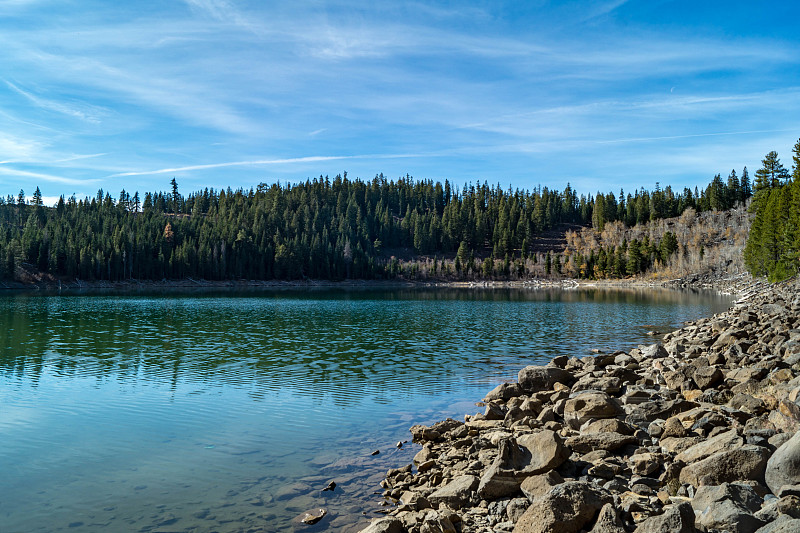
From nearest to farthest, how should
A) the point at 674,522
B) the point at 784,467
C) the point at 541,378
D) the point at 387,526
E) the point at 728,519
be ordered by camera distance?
the point at 674,522 < the point at 728,519 < the point at 784,467 < the point at 387,526 < the point at 541,378

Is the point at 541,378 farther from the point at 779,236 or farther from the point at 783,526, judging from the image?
the point at 779,236

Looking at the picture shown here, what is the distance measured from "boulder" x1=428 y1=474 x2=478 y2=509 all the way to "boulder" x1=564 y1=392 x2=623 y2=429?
16.4ft

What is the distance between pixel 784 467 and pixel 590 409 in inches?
254

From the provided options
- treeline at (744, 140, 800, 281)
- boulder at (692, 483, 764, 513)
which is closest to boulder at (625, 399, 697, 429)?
boulder at (692, 483, 764, 513)

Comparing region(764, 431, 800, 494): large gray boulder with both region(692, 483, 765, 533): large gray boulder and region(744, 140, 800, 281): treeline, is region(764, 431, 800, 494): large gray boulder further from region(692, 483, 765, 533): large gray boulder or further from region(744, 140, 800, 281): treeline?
region(744, 140, 800, 281): treeline

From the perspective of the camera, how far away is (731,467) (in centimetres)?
906

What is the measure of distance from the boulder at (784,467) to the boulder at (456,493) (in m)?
4.80

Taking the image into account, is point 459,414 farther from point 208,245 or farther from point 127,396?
point 208,245

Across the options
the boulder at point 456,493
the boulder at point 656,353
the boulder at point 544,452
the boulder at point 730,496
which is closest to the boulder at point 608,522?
the boulder at point 730,496

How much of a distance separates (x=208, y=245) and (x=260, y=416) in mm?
141913

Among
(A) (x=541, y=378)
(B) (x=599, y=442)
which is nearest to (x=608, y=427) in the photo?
(B) (x=599, y=442)

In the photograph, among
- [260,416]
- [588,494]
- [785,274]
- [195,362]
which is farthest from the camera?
[785,274]

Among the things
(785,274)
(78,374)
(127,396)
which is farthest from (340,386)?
(785,274)

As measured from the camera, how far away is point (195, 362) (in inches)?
1163
